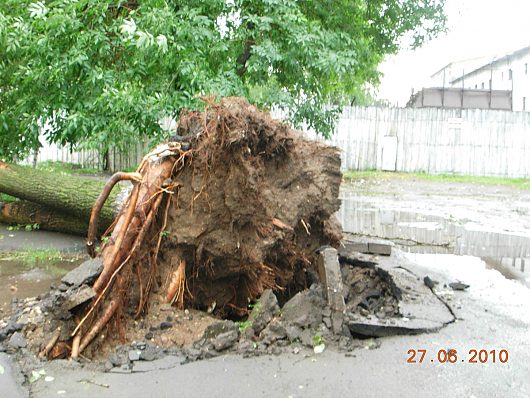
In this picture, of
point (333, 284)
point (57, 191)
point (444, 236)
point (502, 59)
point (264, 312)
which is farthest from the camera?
point (502, 59)

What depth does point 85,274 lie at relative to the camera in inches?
168

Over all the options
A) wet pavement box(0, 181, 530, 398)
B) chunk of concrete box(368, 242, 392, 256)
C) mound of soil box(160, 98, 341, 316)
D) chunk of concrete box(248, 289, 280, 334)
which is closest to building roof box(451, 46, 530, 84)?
wet pavement box(0, 181, 530, 398)

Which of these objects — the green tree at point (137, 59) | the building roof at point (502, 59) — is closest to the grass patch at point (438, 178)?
the green tree at point (137, 59)

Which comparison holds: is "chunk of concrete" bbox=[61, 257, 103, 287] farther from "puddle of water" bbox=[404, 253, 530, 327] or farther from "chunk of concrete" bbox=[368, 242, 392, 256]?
"chunk of concrete" bbox=[368, 242, 392, 256]

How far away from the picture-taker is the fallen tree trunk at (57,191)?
7707 mm

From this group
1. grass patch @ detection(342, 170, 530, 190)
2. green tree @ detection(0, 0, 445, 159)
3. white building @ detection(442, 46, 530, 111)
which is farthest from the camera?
white building @ detection(442, 46, 530, 111)

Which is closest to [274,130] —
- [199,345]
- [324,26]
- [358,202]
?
[199,345]

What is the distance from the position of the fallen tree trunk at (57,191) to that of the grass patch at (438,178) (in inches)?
510

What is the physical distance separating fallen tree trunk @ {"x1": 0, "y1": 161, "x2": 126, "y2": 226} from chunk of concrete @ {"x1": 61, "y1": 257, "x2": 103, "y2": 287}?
2.97 m

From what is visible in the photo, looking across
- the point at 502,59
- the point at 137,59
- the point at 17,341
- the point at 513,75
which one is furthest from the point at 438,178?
Answer: the point at 502,59

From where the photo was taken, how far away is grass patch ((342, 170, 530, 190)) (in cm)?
1953

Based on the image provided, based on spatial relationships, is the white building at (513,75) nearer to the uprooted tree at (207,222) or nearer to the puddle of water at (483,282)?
the puddle of water at (483,282)

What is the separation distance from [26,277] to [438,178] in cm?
1715
